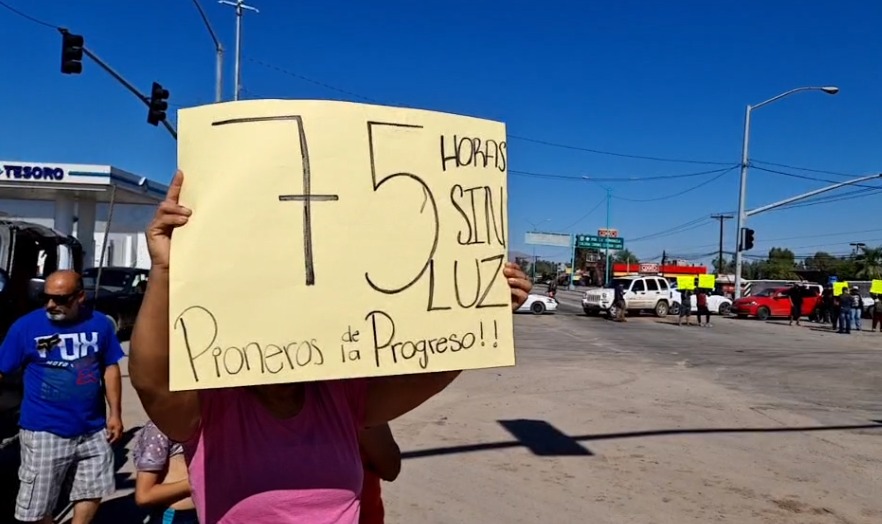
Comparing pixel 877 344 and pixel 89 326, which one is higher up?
pixel 89 326

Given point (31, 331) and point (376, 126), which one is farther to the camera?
point (31, 331)

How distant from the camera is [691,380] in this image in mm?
12516

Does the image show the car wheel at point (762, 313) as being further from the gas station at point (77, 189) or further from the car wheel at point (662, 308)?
the gas station at point (77, 189)

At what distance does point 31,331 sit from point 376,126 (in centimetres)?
310

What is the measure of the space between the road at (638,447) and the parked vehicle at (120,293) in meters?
6.65

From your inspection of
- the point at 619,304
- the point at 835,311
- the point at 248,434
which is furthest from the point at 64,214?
the point at 835,311

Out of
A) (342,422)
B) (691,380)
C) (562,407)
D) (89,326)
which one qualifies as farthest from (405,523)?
(691,380)

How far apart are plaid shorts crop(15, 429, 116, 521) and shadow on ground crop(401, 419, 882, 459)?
297cm

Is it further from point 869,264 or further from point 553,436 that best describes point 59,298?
point 869,264

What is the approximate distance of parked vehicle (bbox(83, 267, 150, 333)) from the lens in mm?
15516


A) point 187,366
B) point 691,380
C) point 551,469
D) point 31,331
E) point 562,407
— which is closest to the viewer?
point 187,366

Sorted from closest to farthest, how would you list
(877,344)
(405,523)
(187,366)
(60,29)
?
1. (187,366)
2. (405,523)
3. (60,29)
4. (877,344)

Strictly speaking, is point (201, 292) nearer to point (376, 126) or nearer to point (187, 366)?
point (187, 366)

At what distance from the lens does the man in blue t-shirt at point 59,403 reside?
408 cm
